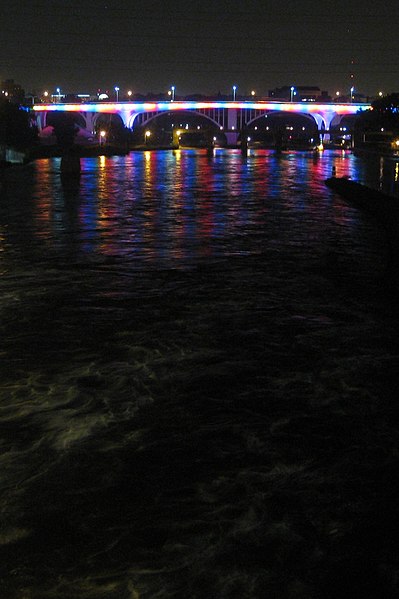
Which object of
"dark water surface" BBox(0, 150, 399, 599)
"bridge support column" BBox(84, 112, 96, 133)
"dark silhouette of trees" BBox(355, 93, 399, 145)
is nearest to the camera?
"dark water surface" BBox(0, 150, 399, 599)

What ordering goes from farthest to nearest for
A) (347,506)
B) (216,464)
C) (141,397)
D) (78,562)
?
1. (141,397)
2. (216,464)
3. (347,506)
4. (78,562)

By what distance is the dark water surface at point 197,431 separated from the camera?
5.25 metres

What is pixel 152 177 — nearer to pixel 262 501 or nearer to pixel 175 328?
pixel 175 328

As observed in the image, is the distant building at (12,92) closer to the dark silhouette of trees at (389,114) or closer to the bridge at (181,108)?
the bridge at (181,108)

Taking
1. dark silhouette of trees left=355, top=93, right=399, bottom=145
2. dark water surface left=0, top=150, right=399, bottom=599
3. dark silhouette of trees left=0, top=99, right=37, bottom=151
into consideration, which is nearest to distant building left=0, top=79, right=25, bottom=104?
dark silhouette of trees left=0, top=99, right=37, bottom=151

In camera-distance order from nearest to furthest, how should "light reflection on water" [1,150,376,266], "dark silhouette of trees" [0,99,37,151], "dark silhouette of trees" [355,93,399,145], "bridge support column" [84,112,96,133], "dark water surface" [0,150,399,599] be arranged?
"dark water surface" [0,150,399,599]
"light reflection on water" [1,150,376,266]
"dark silhouette of trees" [0,99,37,151]
"dark silhouette of trees" [355,93,399,145]
"bridge support column" [84,112,96,133]

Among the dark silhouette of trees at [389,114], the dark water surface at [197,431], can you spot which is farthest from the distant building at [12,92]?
the dark water surface at [197,431]

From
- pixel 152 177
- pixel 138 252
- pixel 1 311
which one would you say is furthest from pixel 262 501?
pixel 152 177

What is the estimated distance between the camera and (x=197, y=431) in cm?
764

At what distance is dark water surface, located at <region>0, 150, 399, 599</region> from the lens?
525 centimetres

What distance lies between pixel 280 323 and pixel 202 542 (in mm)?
6975

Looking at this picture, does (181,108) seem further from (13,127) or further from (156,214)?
(156,214)

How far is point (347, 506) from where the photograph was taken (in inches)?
240

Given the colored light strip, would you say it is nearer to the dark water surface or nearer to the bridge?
the bridge
